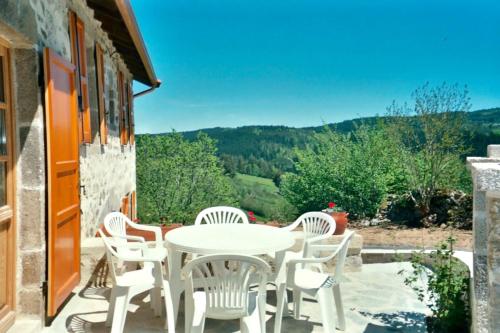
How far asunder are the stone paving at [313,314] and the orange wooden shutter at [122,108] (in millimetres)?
3670

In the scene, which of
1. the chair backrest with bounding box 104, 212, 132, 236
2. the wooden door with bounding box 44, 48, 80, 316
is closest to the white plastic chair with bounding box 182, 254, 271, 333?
the wooden door with bounding box 44, 48, 80, 316

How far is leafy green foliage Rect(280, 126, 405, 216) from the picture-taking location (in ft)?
29.0

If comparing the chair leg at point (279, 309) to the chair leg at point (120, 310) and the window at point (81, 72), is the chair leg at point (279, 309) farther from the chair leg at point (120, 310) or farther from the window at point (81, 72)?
the window at point (81, 72)

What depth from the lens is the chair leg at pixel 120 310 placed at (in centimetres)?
318

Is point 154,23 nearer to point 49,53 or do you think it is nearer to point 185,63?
point 185,63

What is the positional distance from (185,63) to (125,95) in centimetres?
1590

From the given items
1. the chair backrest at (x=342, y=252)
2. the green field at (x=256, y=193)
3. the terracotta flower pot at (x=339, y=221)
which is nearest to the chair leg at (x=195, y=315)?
the chair backrest at (x=342, y=252)

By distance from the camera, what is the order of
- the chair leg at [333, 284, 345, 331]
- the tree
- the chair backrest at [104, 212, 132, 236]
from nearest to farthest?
1. the chair leg at [333, 284, 345, 331]
2. the chair backrest at [104, 212, 132, 236]
3. the tree

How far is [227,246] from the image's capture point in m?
3.29

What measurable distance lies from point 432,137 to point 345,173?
1824 mm

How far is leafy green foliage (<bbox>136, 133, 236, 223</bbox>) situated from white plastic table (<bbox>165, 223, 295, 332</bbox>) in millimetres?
9254

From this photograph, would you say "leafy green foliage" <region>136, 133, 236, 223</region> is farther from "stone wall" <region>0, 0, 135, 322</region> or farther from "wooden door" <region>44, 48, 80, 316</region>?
"stone wall" <region>0, 0, 135, 322</region>

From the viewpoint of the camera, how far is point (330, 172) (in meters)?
9.05

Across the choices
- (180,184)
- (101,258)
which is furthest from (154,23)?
(101,258)
